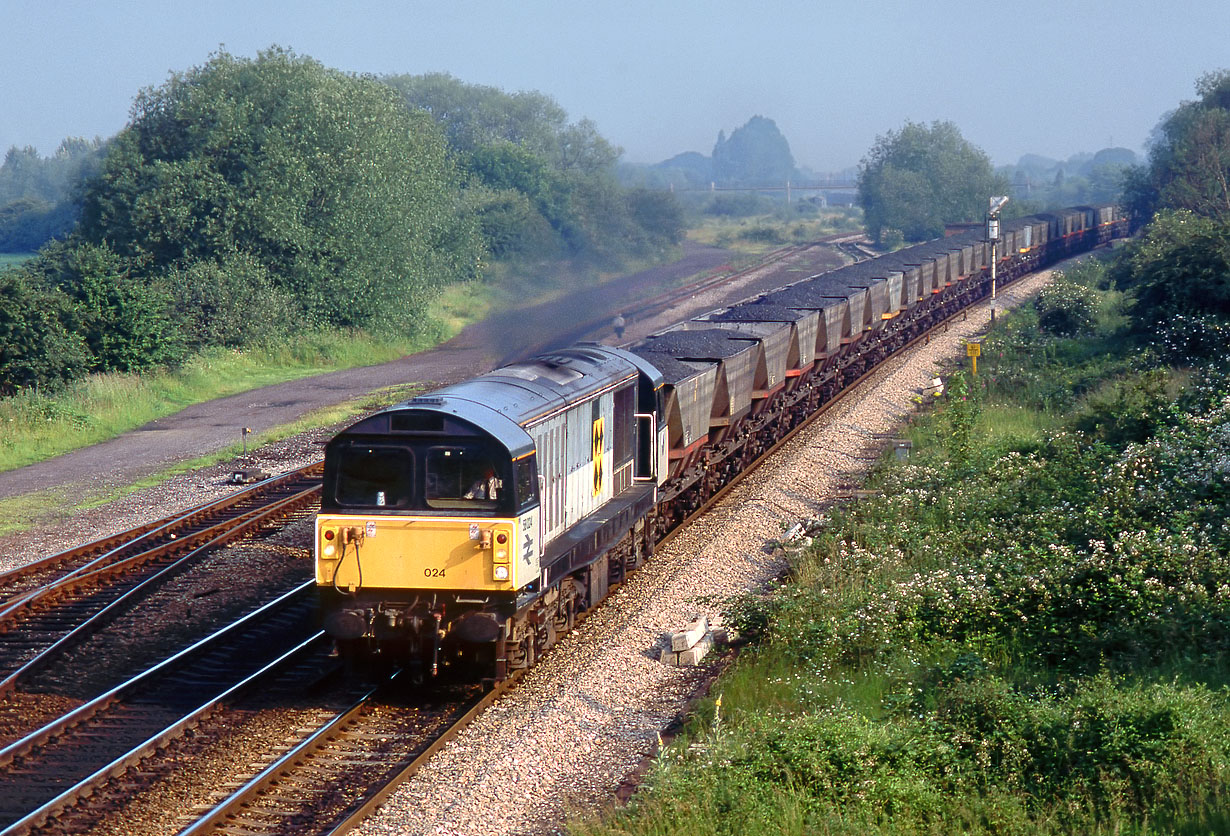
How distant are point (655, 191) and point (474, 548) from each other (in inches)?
2475

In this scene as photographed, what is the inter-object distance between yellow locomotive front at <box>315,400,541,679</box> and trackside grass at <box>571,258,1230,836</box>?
2.52 m

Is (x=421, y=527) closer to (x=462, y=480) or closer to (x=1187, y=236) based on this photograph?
(x=462, y=480)

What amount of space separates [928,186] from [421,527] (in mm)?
77773

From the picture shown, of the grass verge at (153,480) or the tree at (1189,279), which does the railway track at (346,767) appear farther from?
the tree at (1189,279)

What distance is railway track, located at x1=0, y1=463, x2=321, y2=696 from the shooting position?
14086 millimetres

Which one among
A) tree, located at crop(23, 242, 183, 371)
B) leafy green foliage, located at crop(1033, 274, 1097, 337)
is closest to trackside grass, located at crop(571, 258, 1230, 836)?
leafy green foliage, located at crop(1033, 274, 1097, 337)

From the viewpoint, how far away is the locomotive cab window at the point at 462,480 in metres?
11.3

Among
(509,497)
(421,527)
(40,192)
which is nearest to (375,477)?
(421,527)

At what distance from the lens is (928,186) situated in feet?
272

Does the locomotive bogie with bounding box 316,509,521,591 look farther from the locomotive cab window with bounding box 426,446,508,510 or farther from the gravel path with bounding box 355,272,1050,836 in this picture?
the gravel path with bounding box 355,272,1050,836

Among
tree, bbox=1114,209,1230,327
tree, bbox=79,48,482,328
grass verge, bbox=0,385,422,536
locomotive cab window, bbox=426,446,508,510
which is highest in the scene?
tree, bbox=79,48,482,328

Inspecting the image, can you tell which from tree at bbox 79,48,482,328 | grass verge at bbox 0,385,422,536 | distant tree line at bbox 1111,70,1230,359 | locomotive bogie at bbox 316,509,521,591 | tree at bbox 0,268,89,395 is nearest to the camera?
locomotive bogie at bbox 316,509,521,591

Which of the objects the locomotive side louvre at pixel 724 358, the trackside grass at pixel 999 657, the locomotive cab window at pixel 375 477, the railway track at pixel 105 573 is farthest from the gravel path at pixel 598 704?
the railway track at pixel 105 573

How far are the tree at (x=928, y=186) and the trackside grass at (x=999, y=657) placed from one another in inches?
2497
